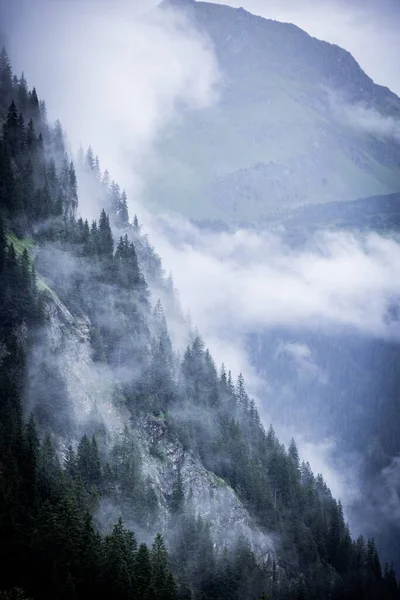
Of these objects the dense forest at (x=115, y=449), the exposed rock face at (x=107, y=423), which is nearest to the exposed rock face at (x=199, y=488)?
the exposed rock face at (x=107, y=423)

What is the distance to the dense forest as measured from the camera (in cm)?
8244

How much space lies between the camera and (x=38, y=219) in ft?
420

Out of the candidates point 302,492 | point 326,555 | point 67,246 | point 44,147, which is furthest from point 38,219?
point 326,555

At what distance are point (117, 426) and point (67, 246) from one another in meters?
39.7

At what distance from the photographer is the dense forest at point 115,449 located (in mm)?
82438

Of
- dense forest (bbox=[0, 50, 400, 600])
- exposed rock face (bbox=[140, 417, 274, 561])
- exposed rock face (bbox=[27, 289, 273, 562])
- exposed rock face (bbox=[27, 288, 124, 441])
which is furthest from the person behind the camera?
exposed rock face (bbox=[140, 417, 274, 561])

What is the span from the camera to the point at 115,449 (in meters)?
116

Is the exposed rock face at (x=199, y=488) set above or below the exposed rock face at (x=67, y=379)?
below

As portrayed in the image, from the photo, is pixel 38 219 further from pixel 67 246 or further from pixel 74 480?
pixel 74 480

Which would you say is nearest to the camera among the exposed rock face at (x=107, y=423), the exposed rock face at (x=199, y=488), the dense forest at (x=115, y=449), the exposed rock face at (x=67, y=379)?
the dense forest at (x=115, y=449)

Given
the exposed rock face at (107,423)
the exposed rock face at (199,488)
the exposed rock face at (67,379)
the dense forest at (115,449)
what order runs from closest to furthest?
the dense forest at (115,449)
the exposed rock face at (67,379)
the exposed rock face at (107,423)
the exposed rock face at (199,488)

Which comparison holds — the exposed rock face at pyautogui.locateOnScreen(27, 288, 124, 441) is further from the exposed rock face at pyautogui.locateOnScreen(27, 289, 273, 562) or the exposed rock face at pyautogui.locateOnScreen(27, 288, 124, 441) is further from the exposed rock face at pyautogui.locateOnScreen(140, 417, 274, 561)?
the exposed rock face at pyautogui.locateOnScreen(140, 417, 274, 561)

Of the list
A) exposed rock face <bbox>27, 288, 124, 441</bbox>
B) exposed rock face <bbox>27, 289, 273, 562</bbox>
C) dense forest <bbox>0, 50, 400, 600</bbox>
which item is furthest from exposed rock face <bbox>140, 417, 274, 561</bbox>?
exposed rock face <bbox>27, 288, 124, 441</bbox>

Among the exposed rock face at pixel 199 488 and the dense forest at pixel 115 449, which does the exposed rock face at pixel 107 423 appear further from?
the dense forest at pixel 115 449
